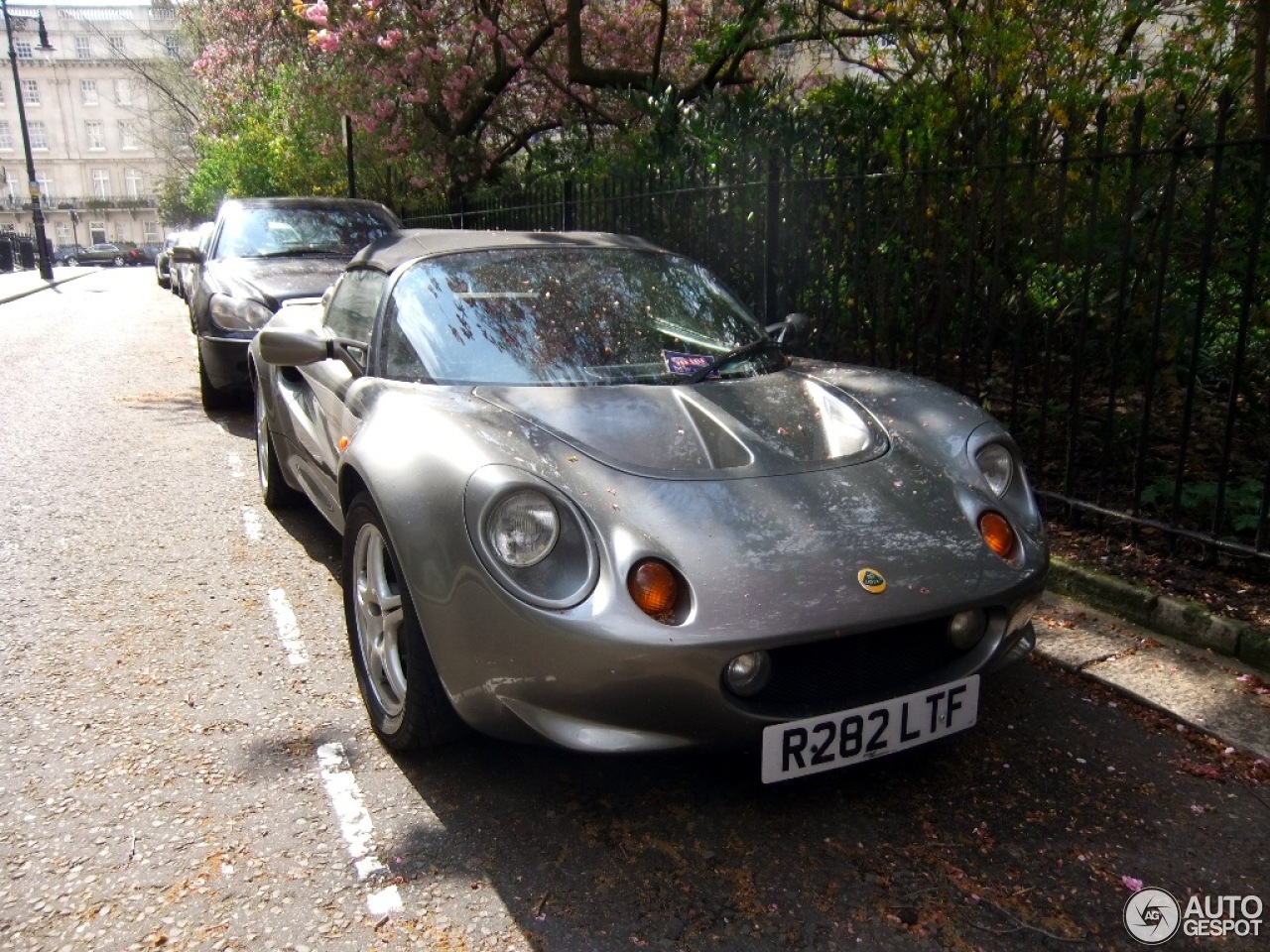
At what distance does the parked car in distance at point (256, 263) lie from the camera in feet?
23.5

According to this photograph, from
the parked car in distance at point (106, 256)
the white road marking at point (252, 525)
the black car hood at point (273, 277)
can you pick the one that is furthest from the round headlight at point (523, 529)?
the parked car in distance at point (106, 256)

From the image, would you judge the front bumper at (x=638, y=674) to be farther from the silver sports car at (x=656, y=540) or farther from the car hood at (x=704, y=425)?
the car hood at (x=704, y=425)

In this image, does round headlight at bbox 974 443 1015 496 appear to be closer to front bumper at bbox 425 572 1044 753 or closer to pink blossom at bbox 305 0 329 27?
front bumper at bbox 425 572 1044 753

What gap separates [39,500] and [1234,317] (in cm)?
617

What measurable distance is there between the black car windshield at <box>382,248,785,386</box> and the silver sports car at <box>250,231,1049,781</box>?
0.01 metres

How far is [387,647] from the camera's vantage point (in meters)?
2.80

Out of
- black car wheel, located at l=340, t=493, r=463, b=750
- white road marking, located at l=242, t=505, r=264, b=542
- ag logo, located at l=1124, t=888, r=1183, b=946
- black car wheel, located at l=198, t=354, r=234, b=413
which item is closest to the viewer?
ag logo, located at l=1124, t=888, r=1183, b=946

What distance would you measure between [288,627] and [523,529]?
1.77 metres

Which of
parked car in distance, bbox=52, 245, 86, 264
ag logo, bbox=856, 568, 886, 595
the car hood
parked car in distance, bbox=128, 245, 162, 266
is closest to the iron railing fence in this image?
the car hood

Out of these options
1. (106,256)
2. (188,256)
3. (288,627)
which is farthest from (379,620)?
(106,256)

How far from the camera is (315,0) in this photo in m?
12.6

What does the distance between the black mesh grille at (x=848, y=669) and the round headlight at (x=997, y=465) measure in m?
0.65

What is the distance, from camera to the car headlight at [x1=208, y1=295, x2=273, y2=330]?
23.0 ft

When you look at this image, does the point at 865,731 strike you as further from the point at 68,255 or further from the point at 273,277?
the point at 68,255
